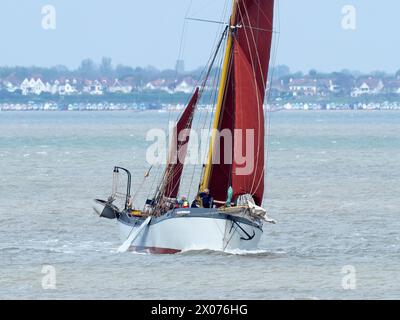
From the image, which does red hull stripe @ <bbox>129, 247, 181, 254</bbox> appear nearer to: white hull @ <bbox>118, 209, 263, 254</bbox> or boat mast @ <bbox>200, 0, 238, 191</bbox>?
white hull @ <bbox>118, 209, 263, 254</bbox>

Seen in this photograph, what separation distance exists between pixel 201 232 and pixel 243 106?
4562 mm

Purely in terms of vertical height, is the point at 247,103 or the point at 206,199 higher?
the point at 247,103

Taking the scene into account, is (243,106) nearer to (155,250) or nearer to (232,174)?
(232,174)

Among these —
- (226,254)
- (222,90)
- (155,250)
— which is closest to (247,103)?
(222,90)

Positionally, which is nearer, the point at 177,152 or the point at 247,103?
the point at 247,103

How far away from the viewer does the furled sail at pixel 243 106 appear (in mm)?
52062

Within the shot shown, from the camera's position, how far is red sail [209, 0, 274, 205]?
52.0 meters

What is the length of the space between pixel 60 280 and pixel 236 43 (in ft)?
35.3

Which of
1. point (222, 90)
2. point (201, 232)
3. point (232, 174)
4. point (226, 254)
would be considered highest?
point (222, 90)

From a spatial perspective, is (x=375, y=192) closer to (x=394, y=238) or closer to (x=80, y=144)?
(x=394, y=238)

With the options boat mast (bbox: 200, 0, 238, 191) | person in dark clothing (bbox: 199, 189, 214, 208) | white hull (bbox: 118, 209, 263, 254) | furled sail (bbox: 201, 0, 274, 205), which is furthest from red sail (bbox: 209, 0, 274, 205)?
white hull (bbox: 118, 209, 263, 254)

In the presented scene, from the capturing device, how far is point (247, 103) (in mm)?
52406
